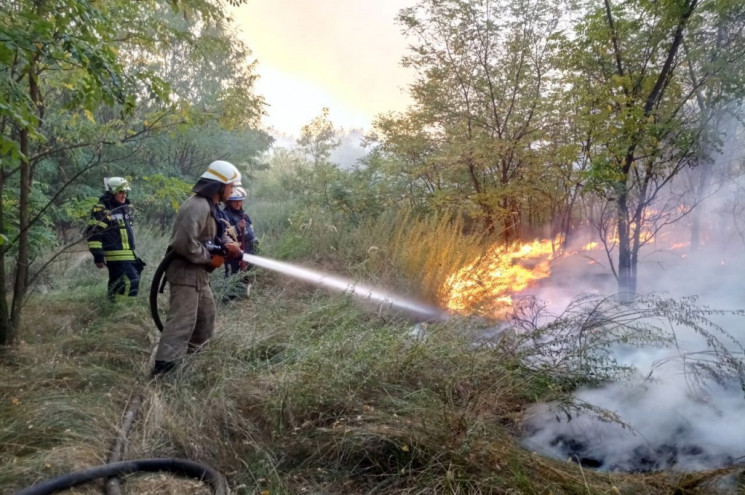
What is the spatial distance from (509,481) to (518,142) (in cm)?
644

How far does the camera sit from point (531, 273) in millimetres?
7578

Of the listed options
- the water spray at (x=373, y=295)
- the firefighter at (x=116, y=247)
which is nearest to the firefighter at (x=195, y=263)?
the water spray at (x=373, y=295)

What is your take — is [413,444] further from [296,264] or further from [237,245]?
[296,264]

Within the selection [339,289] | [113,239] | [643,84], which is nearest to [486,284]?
[339,289]

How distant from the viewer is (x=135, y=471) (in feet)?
8.60

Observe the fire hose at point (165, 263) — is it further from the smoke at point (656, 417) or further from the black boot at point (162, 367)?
the smoke at point (656, 417)

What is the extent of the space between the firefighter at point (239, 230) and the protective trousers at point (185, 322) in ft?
5.58

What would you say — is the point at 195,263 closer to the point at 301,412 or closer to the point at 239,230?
the point at 301,412

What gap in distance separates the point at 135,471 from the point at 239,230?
4297mm

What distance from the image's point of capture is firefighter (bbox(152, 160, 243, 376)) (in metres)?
4.08

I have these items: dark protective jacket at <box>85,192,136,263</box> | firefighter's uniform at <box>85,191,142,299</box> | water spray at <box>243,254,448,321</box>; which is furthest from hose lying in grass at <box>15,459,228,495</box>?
dark protective jacket at <box>85,192,136,263</box>

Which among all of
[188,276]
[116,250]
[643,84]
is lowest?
[116,250]

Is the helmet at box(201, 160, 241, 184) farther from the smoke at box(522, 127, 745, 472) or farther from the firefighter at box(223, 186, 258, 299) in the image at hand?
the smoke at box(522, 127, 745, 472)

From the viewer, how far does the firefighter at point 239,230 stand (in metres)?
6.52
